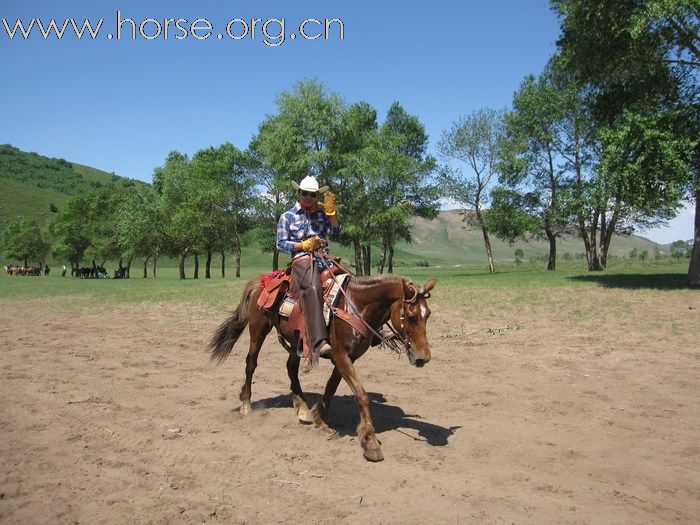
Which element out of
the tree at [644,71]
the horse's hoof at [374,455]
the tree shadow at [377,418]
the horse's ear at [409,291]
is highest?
the tree at [644,71]

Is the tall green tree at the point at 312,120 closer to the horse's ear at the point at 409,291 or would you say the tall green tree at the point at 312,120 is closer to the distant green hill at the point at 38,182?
the horse's ear at the point at 409,291

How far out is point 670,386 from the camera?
8438 millimetres

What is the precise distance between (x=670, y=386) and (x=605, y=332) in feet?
16.0

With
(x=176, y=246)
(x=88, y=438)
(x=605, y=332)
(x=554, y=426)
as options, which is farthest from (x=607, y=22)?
(x=176, y=246)

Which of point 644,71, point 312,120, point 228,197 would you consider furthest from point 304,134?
point 644,71

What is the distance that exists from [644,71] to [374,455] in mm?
25080

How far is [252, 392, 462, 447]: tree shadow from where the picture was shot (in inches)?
251

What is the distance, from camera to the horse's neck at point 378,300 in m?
6.18

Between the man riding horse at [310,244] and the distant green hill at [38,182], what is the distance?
114 metres

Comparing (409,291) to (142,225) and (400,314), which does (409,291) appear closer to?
(400,314)

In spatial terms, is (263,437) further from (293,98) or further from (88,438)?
(293,98)

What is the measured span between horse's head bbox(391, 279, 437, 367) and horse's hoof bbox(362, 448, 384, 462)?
1.11 meters

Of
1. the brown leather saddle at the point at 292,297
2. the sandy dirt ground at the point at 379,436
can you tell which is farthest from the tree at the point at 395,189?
the brown leather saddle at the point at 292,297

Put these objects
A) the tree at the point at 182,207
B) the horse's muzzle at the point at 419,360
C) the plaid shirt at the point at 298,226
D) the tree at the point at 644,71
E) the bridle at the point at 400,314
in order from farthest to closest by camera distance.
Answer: the tree at the point at 182,207
the tree at the point at 644,71
the plaid shirt at the point at 298,226
the bridle at the point at 400,314
the horse's muzzle at the point at 419,360
